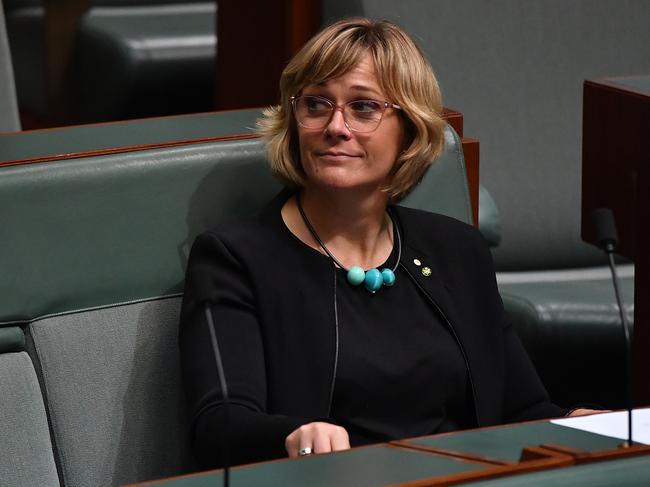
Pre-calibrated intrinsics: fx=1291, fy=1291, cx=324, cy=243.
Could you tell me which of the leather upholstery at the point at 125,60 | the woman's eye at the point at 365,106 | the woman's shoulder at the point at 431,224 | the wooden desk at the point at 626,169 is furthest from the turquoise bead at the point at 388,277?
the leather upholstery at the point at 125,60

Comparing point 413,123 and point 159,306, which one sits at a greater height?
point 413,123

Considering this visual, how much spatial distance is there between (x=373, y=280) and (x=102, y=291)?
374mm

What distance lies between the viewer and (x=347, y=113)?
1816 millimetres

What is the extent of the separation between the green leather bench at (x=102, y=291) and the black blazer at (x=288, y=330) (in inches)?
3.0

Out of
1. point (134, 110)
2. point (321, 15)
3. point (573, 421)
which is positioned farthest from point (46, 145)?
point (134, 110)

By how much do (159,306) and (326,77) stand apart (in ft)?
1.30

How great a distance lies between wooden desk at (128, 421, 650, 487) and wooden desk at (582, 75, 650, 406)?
0.85 m

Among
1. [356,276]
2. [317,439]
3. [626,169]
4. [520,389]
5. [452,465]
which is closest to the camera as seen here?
[452,465]

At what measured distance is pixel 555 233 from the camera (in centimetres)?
311

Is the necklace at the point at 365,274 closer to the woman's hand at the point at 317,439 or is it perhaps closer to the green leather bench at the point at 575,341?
the woman's hand at the point at 317,439

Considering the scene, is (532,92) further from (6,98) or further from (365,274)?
(365,274)

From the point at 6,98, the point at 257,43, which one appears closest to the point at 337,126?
the point at 6,98

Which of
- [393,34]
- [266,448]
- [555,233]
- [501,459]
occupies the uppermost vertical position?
[393,34]

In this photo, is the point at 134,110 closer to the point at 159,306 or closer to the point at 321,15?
the point at 321,15
